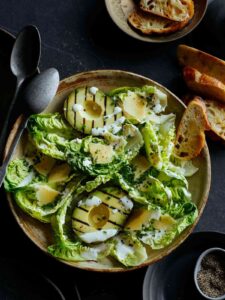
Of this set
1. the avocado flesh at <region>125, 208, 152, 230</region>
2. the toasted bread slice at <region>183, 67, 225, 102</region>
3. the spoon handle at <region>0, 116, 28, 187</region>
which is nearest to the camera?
the spoon handle at <region>0, 116, 28, 187</region>

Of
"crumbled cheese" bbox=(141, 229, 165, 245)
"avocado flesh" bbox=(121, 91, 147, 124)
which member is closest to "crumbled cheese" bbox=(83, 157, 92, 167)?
"avocado flesh" bbox=(121, 91, 147, 124)

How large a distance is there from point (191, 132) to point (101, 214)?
0.45m

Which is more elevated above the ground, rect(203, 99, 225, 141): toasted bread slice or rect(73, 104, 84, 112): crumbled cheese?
rect(73, 104, 84, 112): crumbled cheese

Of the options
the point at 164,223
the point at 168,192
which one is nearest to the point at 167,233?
the point at 164,223

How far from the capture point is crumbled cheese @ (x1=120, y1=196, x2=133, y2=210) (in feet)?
8.13

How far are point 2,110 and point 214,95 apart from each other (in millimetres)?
799

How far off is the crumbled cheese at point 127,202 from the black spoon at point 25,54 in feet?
1.56

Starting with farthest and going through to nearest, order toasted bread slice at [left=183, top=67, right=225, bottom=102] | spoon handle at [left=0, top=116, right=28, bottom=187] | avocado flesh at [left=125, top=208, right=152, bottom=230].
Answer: toasted bread slice at [left=183, top=67, right=225, bottom=102] → avocado flesh at [left=125, top=208, right=152, bottom=230] → spoon handle at [left=0, top=116, right=28, bottom=187]

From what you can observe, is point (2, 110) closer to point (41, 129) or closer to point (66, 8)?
point (41, 129)

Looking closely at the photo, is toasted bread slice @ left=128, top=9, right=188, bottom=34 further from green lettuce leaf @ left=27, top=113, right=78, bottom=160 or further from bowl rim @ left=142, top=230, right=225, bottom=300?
bowl rim @ left=142, top=230, right=225, bottom=300

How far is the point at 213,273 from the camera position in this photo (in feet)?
8.54

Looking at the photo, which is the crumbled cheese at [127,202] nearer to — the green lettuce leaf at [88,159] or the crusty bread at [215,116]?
the green lettuce leaf at [88,159]

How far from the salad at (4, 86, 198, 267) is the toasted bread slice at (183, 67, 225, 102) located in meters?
0.22

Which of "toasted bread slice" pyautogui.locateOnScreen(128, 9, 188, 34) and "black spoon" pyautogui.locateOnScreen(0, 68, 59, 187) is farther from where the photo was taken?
"toasted bread slice" pyautogui.locateOnScreen(128, 9, 188, 34)
